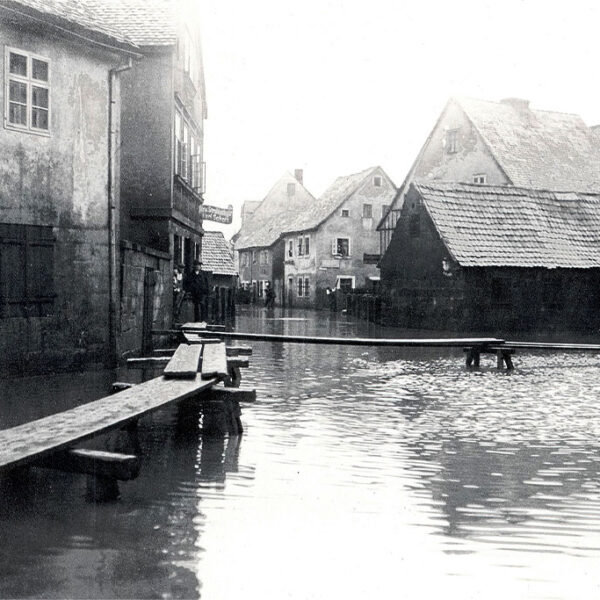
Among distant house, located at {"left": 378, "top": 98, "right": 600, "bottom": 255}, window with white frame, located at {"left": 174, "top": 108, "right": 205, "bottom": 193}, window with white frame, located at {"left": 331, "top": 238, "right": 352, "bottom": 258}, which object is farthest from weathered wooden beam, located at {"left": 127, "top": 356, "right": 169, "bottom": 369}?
window with white frame, located at {"left": 331, "top": 238, "right": 352, "bottom": 258}

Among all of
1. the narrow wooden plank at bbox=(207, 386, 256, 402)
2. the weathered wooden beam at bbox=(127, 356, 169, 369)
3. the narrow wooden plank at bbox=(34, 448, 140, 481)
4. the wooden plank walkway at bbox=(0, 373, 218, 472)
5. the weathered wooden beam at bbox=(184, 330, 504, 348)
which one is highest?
the weathered wooden beam at bbox=(184, 330, 504, 348)

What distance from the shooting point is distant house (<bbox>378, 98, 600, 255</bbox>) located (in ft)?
121

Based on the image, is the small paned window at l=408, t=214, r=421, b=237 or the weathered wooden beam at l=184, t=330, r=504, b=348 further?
the small paned window at l=408, t=214, r=421, b=237

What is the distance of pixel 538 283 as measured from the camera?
27938 mm

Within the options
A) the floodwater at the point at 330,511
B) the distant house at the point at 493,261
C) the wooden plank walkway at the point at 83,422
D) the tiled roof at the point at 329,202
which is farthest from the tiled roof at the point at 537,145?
the wooden plank walkway at the point at 83,422

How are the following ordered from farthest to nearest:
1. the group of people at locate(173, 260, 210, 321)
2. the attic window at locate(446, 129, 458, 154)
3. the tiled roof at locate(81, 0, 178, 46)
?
the attic window at locate(446, 129, 458, 154) → the group of people at locate(173, 260, 210, 321) → the tiled roof at locate(81, 0, 178, 46)

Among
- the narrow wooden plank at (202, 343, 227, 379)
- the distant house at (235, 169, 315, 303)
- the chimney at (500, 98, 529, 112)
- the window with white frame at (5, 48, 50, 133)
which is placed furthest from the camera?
the distant house at (235, 169, 315, 303)

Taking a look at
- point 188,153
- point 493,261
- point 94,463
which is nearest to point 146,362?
point 94,463

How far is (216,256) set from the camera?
1796 inches

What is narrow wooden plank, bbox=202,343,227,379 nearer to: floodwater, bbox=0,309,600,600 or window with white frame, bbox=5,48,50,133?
floodwater, bbox=0,309,600,600

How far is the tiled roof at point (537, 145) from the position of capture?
3688 centimetres

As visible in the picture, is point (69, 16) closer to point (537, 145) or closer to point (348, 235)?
point (537, 145)

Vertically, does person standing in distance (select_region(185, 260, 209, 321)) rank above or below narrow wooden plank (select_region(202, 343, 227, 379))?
above

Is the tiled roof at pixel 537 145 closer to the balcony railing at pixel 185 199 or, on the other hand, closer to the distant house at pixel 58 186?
the balcony railing at pixel 185 199
